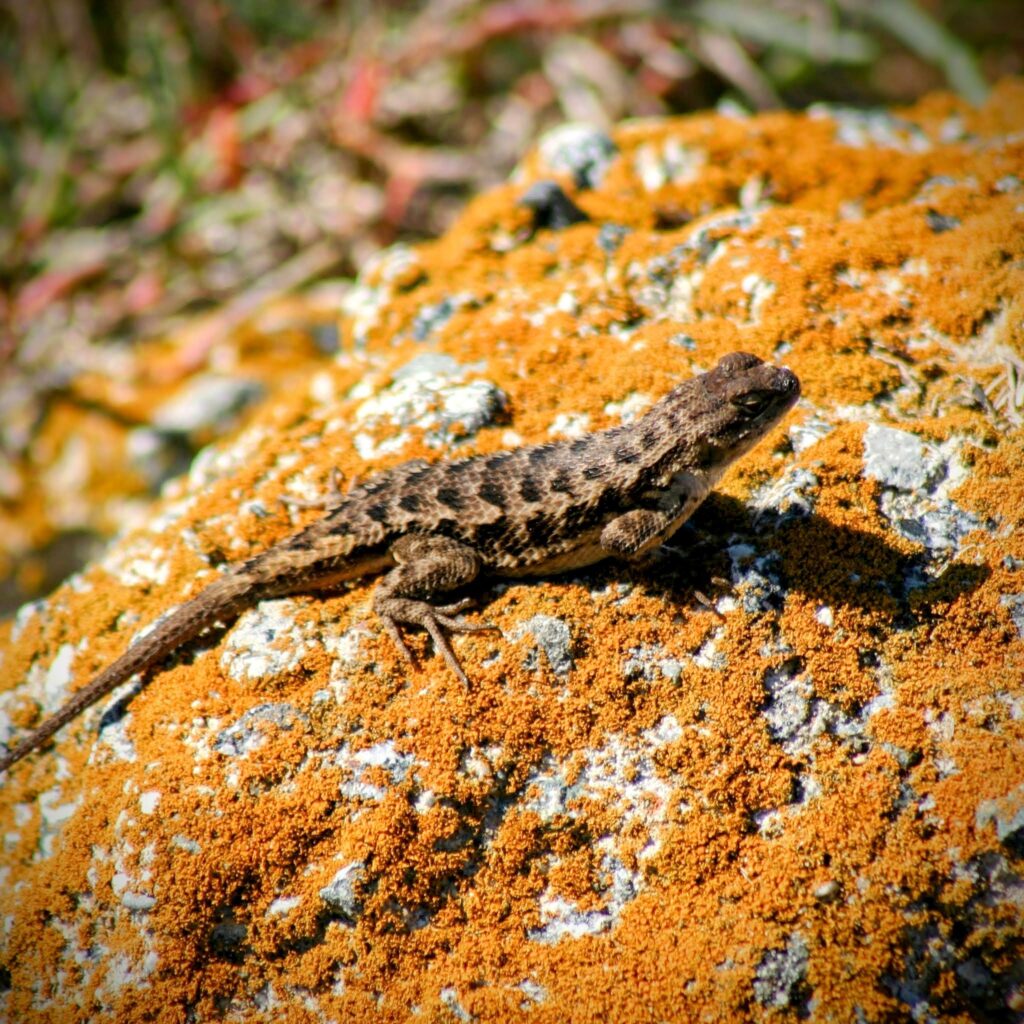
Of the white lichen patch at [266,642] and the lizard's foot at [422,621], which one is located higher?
the white lichen patch at [266,642]

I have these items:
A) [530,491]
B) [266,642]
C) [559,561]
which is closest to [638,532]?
[559,561]

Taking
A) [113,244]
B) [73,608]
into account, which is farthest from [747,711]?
[113,244]

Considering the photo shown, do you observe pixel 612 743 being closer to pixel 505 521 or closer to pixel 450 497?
pixel 505 521

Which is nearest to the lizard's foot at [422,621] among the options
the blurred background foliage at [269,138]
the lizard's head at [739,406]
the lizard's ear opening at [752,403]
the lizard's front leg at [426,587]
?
the lizard's front leg at [426,587]

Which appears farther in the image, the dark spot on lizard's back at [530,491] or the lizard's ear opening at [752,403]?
the dark spot on lizard's back at [530,491]

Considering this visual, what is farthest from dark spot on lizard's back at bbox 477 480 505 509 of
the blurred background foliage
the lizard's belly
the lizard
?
the blurred background foliage

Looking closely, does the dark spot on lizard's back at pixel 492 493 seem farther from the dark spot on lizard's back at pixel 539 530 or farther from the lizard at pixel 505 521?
the dark spot on lizard's back at pixel 539 530

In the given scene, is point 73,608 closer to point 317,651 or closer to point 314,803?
point 317,651

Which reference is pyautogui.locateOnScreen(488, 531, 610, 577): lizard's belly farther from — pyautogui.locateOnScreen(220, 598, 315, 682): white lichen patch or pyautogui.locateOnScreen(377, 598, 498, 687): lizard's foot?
pyautogui.locateOnScreen(220, 598, 315, 682): white lichen patch
